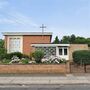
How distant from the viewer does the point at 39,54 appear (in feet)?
105

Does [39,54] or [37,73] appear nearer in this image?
[37,73]

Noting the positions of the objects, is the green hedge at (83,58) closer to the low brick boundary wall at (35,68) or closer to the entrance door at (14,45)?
the low brick boundary wall at (35,68)

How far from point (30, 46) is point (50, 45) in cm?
332

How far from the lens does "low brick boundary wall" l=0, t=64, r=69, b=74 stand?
29.7 m

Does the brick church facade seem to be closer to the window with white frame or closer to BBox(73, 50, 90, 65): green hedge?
the window with white frame

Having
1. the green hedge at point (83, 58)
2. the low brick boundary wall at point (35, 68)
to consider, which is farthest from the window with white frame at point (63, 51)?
the low brick boundary wall at point (35, 68)

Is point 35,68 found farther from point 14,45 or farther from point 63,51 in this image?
point 14,45

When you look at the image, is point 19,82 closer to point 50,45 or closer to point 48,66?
point 48,66

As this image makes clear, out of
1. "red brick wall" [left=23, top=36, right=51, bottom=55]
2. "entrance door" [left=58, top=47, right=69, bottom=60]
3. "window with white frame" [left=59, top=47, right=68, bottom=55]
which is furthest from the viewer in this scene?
"red brick wall" [left=23, top=36, right=51, bottom=55]

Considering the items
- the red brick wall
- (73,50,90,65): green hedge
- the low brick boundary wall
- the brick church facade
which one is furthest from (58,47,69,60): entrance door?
the low brick boundary wall

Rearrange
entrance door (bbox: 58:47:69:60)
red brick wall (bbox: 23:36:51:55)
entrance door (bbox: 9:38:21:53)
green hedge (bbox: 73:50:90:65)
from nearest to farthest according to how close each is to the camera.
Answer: green hedge (bbox: 73:50:90:65) < entrance door (bbox: 58:47:69:60) < entrance door (bbox: 9:38:21:53) < red brick wall (bbox: 23:36:51:55)

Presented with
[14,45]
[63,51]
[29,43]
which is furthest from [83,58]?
[14,45]

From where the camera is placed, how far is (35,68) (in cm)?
2977

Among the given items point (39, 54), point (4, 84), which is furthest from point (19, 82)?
point (39, 54)
